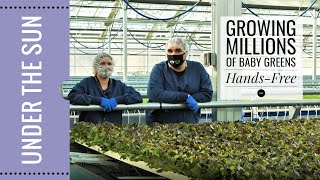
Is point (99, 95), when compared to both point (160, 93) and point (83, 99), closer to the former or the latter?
point (83, 99)

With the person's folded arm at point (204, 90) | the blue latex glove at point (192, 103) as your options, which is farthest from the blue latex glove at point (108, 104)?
the person's folded arm at point (204, 90)

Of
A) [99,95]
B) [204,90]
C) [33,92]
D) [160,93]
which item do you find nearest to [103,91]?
[99,95]

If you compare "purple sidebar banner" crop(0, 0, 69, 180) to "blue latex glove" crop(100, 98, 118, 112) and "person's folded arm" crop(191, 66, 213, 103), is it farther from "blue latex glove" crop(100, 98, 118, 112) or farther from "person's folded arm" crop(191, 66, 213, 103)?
"person's folded arm" crop(191, 66, 213, 103)

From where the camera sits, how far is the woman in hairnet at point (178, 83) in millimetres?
3861

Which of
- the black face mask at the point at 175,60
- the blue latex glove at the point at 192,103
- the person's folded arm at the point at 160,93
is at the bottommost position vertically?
the blue latex glove at the point at 192,103

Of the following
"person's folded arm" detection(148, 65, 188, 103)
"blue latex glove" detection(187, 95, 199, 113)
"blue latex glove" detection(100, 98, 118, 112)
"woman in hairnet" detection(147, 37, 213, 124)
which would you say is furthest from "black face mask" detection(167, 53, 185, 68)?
"blue latex glove" detection(100, 98, 118, 112)

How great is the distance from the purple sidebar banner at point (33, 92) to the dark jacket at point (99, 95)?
2.71m

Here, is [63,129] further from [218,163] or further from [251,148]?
[251,148]

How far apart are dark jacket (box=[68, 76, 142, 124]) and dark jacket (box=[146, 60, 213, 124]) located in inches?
7.2

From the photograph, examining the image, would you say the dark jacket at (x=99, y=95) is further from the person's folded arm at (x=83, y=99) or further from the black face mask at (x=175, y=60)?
the black face mask at (x=175, y=60)

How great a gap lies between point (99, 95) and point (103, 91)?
0.15 feet

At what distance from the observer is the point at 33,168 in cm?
83

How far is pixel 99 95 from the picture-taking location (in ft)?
12.2

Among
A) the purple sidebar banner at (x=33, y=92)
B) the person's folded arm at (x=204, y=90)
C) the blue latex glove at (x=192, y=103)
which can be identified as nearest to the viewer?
the purple sidebar banner at (x=33, y=92)
